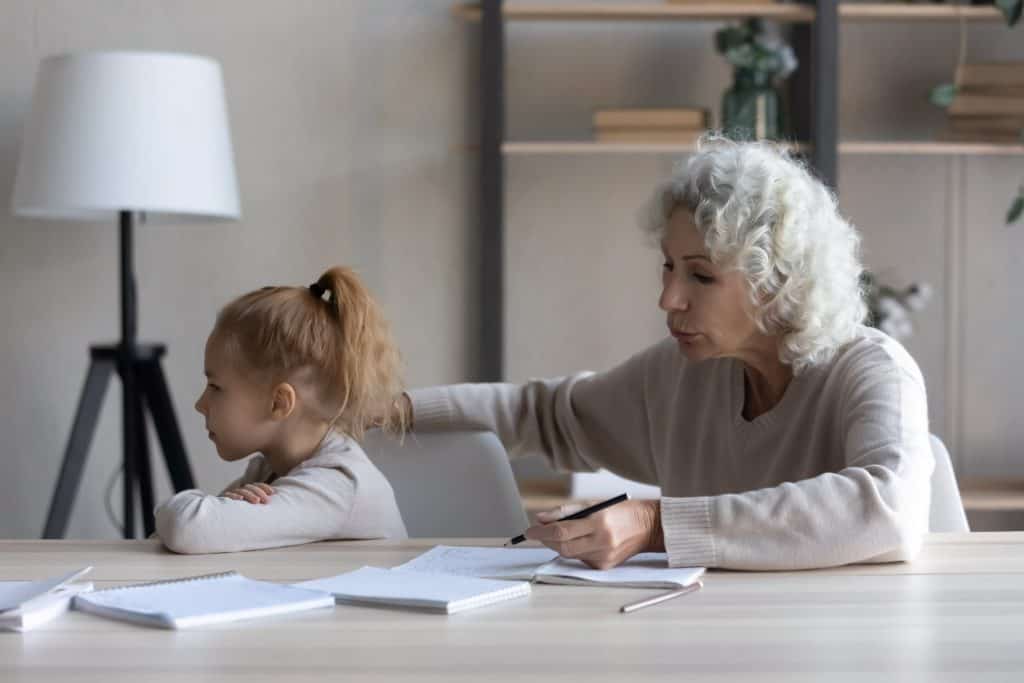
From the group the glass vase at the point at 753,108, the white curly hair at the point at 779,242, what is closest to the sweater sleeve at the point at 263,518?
the white curly hair at the point at 779,242

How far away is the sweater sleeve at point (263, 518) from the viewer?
5.03 feet

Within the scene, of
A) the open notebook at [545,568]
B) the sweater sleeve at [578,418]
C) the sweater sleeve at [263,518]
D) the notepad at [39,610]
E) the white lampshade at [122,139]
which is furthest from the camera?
the white lampshade at [122,139]

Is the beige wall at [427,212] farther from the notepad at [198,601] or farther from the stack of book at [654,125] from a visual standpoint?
the notepad at [198,601]

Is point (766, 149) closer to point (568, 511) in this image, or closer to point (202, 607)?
point (568, 511)

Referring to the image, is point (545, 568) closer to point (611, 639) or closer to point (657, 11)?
point (611, 639)

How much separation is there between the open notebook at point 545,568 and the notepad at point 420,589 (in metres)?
0.05

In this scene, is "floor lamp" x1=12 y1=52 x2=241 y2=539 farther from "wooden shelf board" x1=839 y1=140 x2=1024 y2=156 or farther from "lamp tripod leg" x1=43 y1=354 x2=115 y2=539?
"wooden shelf board" x1=839 y1=140 x2=1024 y2=156

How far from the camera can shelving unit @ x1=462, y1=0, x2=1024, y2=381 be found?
3.26m

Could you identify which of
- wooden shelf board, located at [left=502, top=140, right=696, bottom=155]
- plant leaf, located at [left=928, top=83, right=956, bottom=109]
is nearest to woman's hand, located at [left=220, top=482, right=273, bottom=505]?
wooden shelf board, located at [left=502, top=140, right=696, bottom=155]

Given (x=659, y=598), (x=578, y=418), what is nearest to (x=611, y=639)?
(x=659, y=598)

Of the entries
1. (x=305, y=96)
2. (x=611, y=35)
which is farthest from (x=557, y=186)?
(x=305, y=96)

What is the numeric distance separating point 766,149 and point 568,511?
26.4 inches

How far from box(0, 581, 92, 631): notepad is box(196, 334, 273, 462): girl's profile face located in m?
0.47

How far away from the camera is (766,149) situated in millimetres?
1874
